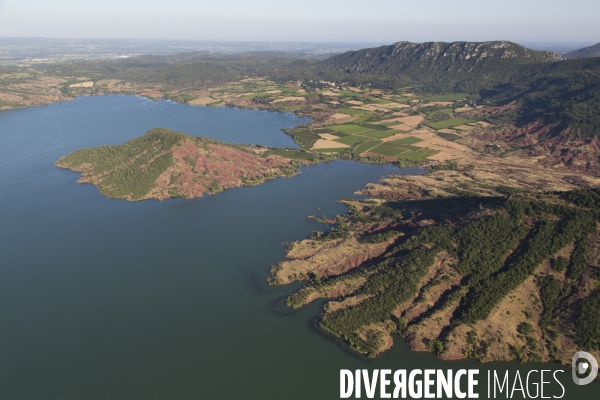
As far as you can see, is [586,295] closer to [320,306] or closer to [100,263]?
[320,306]

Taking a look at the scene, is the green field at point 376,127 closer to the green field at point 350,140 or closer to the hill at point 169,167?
the green field at point 350,140

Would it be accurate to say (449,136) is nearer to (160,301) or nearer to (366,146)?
→ (366,146)

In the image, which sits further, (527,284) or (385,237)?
(385,237)

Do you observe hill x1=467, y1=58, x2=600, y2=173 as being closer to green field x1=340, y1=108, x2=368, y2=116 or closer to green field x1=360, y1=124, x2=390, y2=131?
green field x1=360, y1=124, x2=390, y2=131

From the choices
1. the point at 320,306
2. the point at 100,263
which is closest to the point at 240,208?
the point at 100,263

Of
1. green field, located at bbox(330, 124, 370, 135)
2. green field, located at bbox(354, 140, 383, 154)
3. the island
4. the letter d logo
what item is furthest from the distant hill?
the letter d logo

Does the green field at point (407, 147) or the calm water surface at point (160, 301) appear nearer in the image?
the calm water surface at point (160, 301)

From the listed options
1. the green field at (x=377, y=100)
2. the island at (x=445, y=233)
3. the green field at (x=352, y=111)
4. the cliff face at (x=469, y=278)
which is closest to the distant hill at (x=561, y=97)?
the island at (x=445, y=233)
